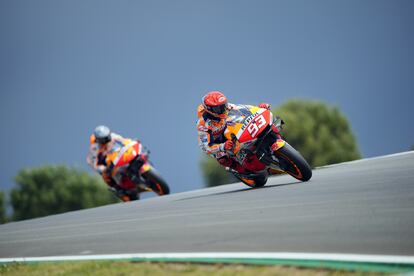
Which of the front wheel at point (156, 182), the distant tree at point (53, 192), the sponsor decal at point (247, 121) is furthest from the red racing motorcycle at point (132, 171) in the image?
the distant tree at point (53, 192)

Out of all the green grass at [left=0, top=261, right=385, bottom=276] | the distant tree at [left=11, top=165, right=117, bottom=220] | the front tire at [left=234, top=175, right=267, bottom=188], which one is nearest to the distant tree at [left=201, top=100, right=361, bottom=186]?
the distant tree at [left=11, top=165, right=117, bottom=220]

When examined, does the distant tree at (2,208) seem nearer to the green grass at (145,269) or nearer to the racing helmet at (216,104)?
the racing helmet at (216,104)

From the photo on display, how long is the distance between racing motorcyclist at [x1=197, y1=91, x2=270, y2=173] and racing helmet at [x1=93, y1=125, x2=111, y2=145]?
7.45 metres

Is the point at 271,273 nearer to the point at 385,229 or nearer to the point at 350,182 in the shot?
the point at 385,229

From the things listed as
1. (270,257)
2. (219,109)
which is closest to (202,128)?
(219,109)

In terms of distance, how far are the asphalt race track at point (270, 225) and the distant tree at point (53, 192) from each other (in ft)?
193

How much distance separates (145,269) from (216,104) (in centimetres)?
557

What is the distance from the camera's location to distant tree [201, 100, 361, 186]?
64.4 m

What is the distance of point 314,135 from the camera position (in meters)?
66.1

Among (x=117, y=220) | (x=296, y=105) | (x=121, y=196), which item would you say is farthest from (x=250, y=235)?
(x=296, y=105)

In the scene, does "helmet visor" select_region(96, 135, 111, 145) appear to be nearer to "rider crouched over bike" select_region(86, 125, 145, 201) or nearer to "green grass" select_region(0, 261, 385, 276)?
"rider crouched over bike" select_region(86, 125, 145, 201)

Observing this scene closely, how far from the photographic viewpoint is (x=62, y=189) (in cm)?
6969

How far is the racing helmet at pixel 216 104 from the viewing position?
11.7 metres

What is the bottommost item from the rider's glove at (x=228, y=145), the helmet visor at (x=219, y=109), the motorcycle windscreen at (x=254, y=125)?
the rider's glove at (x=228, y=145)
